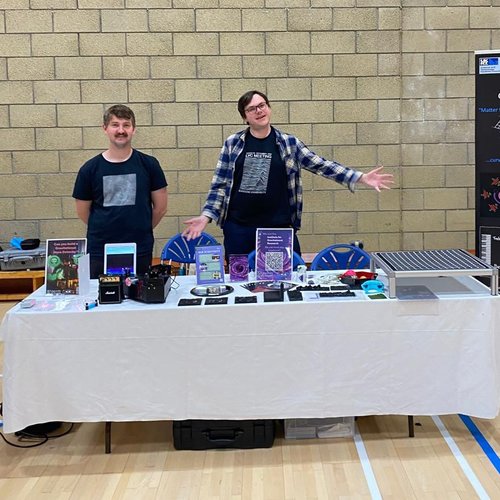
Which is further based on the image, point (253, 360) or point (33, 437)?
point (33, 437)

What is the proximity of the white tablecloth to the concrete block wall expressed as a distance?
263 cm

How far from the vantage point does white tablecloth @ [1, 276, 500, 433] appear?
2.35m

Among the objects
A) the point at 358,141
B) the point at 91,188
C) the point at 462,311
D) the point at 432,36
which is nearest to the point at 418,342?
the point at 462,311

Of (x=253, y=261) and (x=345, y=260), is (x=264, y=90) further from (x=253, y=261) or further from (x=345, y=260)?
(x=253, y=261)

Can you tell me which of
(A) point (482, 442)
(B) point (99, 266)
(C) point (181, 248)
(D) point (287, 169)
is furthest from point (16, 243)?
(A) point (482, 442)

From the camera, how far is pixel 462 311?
2.39 m

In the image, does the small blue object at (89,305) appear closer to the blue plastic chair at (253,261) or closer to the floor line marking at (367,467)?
the blue plastic chair at (253,261)

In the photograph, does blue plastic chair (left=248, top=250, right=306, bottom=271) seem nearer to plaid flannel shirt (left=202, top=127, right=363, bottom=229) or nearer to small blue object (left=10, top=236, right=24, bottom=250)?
plaid flannel shirt (left=202, top=127, right=363, bottom=229)

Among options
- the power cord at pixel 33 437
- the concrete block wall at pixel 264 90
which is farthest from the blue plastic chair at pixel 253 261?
the concrete block wall at pixel 264 90

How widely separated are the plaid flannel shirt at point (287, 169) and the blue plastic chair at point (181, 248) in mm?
637

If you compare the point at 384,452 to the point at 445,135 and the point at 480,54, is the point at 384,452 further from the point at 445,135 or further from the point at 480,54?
the point at 445,135

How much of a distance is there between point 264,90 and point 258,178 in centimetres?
189

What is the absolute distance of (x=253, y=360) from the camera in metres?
2.37

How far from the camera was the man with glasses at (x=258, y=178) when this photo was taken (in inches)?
123
